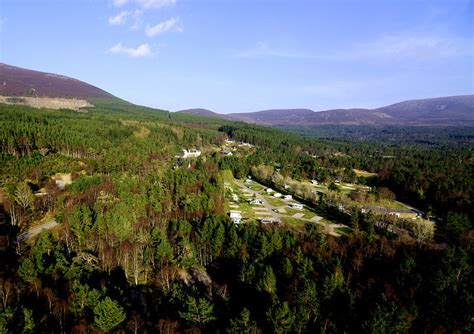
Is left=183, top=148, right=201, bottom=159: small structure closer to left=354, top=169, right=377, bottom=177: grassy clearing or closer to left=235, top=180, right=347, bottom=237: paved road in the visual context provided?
left=235, top=180, right=347, bottom=237: paved road

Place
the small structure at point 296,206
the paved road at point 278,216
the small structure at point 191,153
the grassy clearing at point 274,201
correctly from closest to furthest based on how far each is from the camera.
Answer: the paved road at point 278,216 → the small structure at point 296,206 → the grassy clearing at point 274,201 → the small structure at point 191,153

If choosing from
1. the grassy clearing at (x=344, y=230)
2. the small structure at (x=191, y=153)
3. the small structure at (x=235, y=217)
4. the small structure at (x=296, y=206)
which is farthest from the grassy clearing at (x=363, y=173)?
the small structure at (x=235, y=217)

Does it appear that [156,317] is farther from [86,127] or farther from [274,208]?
[86,127]

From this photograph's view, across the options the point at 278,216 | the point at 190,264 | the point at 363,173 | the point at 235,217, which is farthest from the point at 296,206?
the point at 363,173

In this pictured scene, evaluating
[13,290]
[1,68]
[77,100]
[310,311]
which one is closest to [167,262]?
[13,290]

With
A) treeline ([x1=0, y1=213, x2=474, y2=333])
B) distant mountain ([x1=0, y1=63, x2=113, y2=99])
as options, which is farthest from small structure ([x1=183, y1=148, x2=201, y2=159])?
distant mountain ([x1=0, y1=63, x2=113, y2=99])

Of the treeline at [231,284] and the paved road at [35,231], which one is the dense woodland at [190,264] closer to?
the treeline at [231,284]

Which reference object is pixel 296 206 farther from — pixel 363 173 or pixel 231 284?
pixel 363 173
